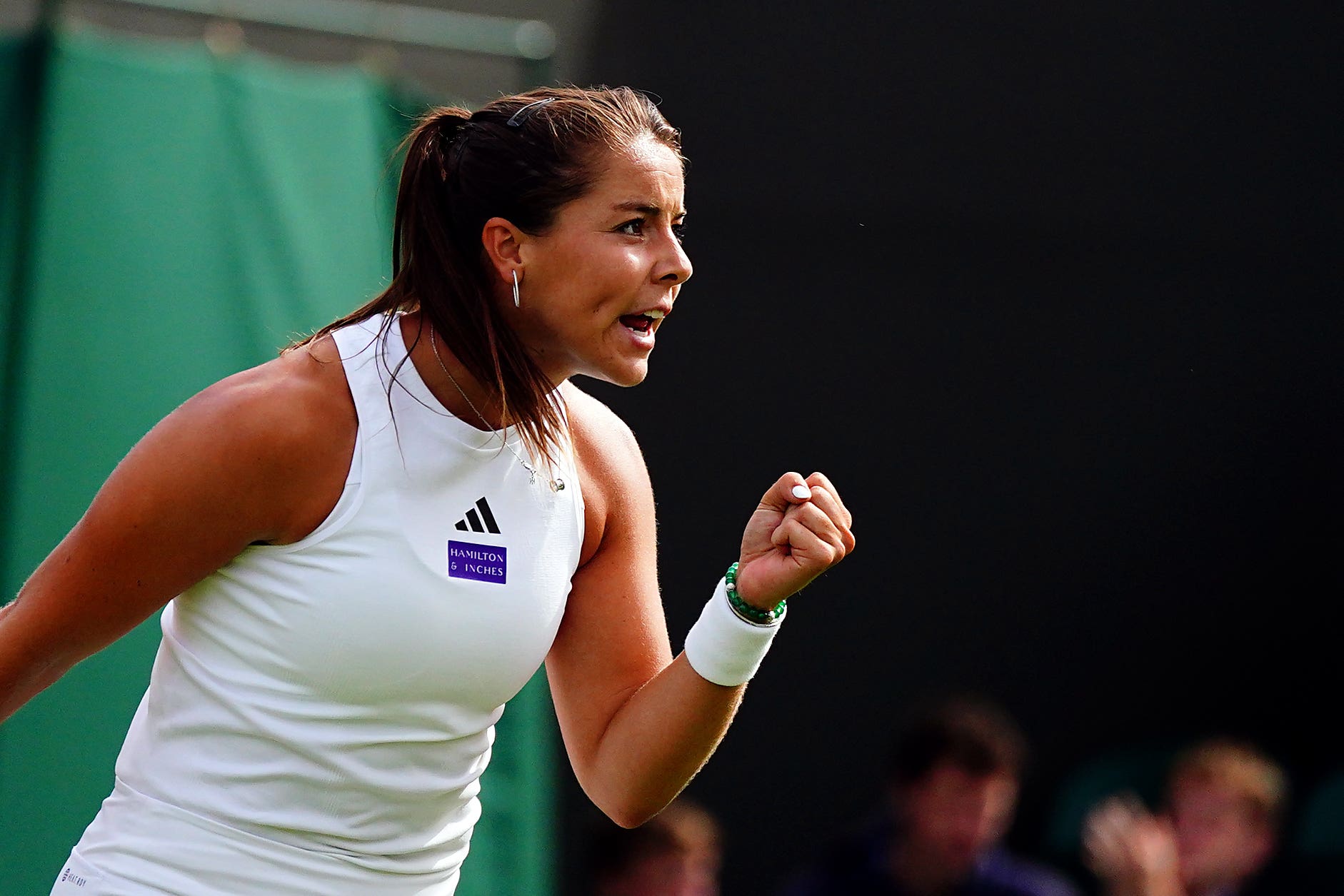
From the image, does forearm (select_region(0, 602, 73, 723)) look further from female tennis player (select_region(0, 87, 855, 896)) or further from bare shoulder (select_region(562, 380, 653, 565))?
bare shoulder (select_region(562, 380, 653, 565))

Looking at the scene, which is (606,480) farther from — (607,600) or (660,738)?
(660,738)

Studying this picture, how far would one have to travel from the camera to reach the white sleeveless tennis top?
5.87 feet

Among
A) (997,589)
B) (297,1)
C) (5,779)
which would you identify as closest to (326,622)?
(5,779)

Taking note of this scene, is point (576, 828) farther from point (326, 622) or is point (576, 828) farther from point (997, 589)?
point (326, 622)

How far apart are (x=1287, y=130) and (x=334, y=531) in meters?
4.99

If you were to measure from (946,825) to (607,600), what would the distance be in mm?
2511

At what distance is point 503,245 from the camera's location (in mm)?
1951

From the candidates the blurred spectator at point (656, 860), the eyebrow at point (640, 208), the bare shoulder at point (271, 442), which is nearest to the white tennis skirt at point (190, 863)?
the bare shoulder at point (271, 442)

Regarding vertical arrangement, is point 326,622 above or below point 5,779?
above

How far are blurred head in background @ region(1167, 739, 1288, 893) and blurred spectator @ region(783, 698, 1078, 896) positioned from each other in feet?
1.53

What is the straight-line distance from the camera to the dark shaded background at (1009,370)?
5309 millimetres

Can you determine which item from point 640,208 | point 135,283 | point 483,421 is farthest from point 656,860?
point 640,208

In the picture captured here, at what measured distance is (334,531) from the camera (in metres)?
1.78

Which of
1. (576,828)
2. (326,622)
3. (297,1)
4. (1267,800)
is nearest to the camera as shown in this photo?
(326,622)
